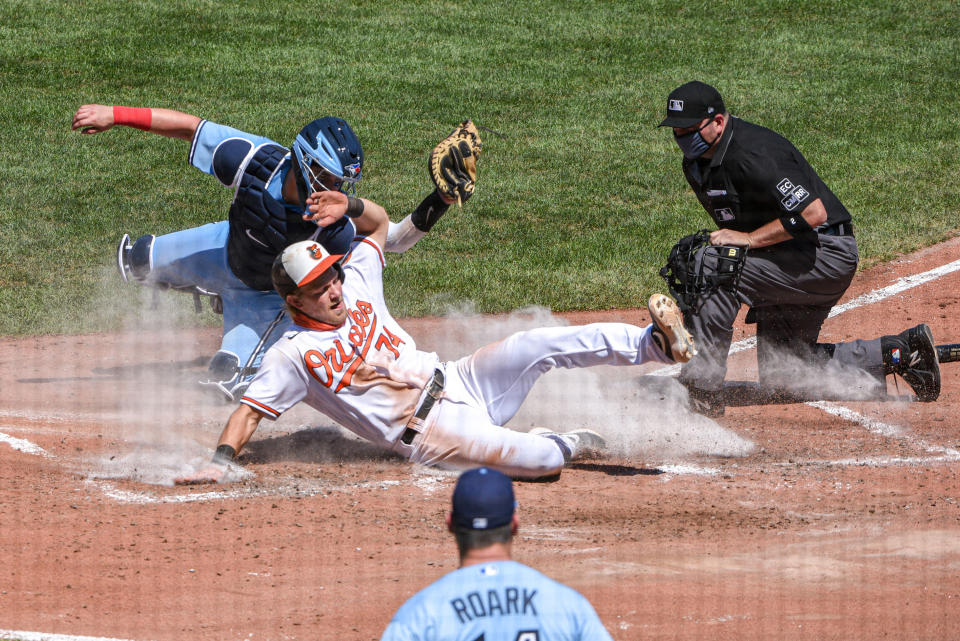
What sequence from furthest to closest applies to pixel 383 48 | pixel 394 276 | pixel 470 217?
pixel 383 48 → pixel 470 217 → pixel 394 276

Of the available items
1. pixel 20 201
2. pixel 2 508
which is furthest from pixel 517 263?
pixel 2 508

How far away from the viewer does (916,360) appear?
6934mm

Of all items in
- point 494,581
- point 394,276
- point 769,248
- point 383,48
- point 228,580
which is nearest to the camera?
point 494,581

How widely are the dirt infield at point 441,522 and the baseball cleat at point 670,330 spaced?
741 mm

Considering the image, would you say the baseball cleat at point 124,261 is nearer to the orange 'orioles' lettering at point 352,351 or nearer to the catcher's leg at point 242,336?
the catcher's leg at point 242,336

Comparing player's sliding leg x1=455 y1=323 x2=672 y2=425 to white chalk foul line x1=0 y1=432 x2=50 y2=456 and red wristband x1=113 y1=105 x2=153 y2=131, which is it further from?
red wristband x1=113 y1=105 x2=153 y2=131

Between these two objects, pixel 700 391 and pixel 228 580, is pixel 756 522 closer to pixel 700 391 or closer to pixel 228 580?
pixel 700 391

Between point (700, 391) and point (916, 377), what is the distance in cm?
130

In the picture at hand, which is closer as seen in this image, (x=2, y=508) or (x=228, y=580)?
(x=228, y=580)

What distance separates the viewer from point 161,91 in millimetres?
14281

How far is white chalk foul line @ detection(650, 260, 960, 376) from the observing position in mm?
8484

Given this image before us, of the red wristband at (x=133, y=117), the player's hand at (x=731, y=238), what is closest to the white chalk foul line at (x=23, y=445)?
the red wristband at (x=133, y=117)

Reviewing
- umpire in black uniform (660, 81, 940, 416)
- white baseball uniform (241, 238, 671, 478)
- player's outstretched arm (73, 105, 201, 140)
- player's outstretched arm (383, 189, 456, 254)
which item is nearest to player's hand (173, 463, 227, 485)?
white baseball uniform (241, 238, 671, 478)

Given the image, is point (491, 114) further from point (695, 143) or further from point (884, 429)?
point (884, 429)
